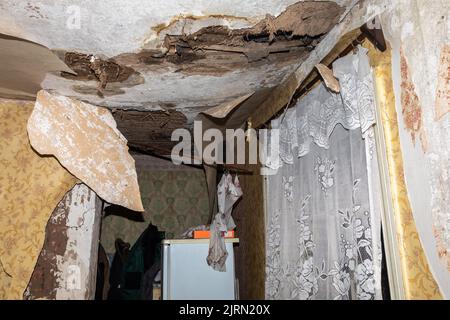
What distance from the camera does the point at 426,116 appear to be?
4.20ft

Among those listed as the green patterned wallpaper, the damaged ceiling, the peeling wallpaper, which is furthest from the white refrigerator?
the peeling wallpaper

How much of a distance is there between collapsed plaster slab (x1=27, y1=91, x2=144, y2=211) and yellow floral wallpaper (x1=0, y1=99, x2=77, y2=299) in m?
0.16

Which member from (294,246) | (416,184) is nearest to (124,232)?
(294,246)

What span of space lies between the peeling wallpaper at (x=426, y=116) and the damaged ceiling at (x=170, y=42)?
1.66ft

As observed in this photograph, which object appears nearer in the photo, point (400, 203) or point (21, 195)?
point (400, 203)

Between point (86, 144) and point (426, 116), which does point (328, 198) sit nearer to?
point (426, 116)

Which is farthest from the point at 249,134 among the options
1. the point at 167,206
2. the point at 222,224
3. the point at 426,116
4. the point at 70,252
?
the point at 167,206

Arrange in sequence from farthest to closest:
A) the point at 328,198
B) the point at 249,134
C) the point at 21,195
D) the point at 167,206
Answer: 1. the point at 167,206
2. the point at 249,134
3. the point at 21,195
4. the point at 328,198

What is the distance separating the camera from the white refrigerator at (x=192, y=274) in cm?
303

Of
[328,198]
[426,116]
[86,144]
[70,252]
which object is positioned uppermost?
[86,144]

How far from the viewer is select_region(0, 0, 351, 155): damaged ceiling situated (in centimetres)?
173

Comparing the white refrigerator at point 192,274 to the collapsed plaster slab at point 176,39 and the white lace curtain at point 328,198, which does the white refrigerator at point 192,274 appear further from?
the collapsed plaster slab at point 176,39

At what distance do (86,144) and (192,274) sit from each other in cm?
143
